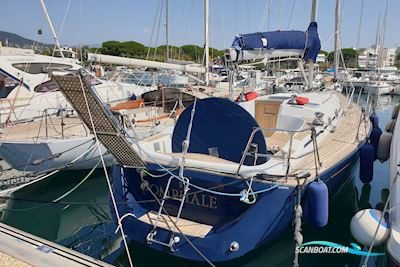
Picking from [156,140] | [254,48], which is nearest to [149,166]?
[156,140]

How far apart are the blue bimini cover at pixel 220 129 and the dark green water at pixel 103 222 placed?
56.5 inches

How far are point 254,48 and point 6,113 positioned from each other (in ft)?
22.1

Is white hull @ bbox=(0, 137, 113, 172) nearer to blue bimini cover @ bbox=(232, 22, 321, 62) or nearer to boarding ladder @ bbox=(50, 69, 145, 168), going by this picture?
boarding ladder @ bbox=(50, 69, 145, 168)

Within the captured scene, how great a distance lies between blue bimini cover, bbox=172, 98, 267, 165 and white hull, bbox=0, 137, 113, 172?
2.98 m

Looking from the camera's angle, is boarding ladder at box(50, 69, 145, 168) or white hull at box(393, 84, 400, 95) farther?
white hull at box(393, 84, 400, 95)

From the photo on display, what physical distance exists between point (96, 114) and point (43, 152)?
389cm

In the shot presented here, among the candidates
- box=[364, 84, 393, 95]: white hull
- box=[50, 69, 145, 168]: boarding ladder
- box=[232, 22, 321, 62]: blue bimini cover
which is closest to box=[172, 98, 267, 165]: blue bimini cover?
box=[50, 69, 145, 168]: boarding ladder

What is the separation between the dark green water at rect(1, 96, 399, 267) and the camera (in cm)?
518

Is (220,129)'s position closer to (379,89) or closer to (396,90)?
(379,89)

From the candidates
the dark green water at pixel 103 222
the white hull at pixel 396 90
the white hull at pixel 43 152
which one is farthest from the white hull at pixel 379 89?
the white hull at pixel 43 152

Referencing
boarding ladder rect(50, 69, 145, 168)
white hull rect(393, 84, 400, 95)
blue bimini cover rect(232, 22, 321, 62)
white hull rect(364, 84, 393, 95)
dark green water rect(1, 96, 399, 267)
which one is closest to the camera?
boarding ladder rect(50, 69, 145, 168)

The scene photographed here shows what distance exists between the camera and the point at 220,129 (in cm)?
545

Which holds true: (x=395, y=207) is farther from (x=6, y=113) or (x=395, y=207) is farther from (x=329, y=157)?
(x=6, y=113)

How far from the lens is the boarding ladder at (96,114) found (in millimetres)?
3938
